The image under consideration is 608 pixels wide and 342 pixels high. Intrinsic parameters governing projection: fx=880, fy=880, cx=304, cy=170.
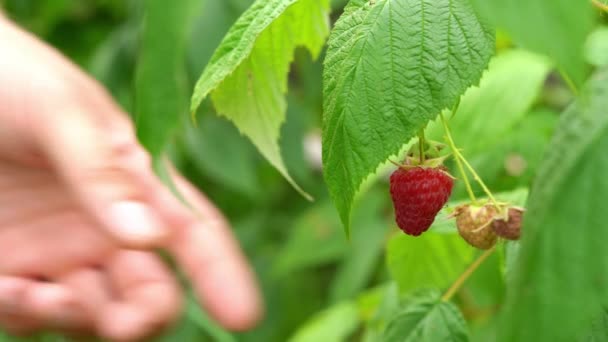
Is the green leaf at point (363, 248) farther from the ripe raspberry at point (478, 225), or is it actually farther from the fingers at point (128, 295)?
the ripe raspberry at point (478, 225)

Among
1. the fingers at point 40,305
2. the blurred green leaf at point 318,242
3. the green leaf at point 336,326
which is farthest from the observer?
the blurred green leaf at point 318,242

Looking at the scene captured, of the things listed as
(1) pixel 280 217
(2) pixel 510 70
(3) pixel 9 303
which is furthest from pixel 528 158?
(1) pixel 280 217

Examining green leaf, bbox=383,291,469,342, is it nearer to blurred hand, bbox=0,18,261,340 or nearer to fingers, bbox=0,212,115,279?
blurred hand, bbox=0,18,261,340

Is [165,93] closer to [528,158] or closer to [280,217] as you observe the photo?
[528,158]

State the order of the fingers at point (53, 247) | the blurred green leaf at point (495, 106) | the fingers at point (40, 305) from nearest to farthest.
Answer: the fingers at point (40, 305)
the fingers at point (53, 247)
the blurred green leaf at point (495, 106)

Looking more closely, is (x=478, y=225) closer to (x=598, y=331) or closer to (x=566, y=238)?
(x=598, y=331)

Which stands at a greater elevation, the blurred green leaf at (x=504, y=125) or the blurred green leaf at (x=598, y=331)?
the blurred green leaf at (x=598, y=331)

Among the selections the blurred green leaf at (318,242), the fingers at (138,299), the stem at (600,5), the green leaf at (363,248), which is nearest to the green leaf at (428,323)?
the fingers at (138,299)

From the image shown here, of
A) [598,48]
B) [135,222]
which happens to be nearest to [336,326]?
[598,48]
